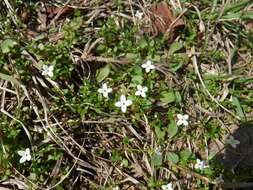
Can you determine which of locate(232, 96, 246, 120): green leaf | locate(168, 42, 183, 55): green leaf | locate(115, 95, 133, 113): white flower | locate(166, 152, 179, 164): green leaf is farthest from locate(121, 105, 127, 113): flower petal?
locate(232, 96, 246, 120): green leaf

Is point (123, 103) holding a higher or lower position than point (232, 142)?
higher

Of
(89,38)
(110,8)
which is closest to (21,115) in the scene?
(89,38)

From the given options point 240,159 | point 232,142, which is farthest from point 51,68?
point 240,159

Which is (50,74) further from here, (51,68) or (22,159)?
(22,159)

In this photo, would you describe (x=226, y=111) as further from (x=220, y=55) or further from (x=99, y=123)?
(x=99, y=123)

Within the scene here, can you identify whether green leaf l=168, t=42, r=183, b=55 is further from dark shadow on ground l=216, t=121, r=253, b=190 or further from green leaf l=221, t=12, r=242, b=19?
dark shadow on ground l=216, t=121, r=253, b=190

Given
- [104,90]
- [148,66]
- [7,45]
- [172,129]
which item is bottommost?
[172,129]
